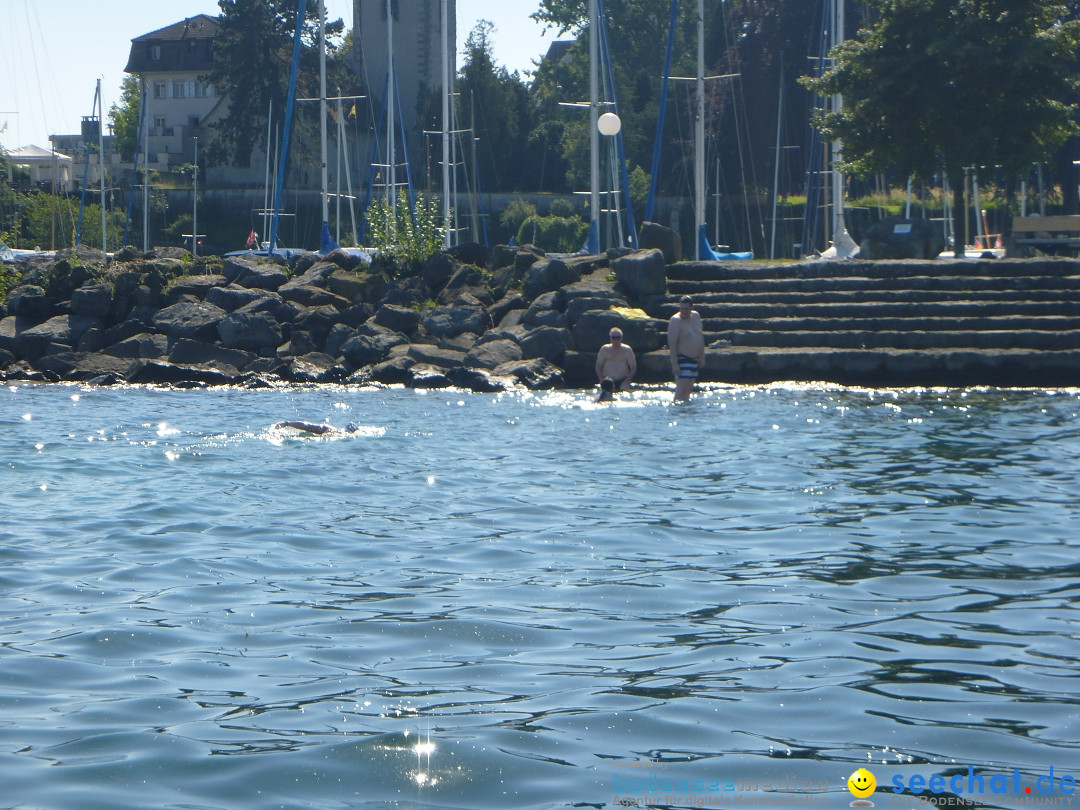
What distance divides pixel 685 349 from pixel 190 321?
12041mm

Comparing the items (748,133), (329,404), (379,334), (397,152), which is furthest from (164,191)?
(329,404)

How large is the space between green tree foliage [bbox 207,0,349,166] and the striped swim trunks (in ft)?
152

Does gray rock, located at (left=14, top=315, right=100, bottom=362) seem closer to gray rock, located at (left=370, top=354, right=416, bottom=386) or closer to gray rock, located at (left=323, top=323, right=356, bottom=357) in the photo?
gray rock, located at (left=323, top=323, right=356, bottom=357)

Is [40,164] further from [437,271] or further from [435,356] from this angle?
[435,356]

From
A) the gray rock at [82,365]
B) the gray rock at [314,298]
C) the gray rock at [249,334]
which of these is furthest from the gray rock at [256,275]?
the gray rock at [82,365]

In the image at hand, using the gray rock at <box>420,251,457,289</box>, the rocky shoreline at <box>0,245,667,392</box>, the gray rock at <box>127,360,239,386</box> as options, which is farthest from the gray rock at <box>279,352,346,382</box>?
the gray rock at <box>420,251,457,289</box>

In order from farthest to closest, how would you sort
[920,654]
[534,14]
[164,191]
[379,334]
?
[534,14]
[164,191]
[379,334]
[920,654]

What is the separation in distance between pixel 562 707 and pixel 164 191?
6110 centimetres

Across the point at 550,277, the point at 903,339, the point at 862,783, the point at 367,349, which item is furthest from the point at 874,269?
the point at 862,783

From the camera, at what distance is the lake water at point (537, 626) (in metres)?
4.37

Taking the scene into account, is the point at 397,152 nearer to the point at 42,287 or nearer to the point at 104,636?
the point at 42,287

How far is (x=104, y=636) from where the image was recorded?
606cm

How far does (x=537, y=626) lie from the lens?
6.29 meters

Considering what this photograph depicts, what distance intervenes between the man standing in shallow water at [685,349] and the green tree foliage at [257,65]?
150 ft
